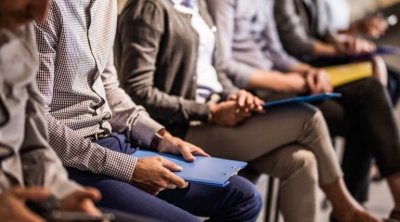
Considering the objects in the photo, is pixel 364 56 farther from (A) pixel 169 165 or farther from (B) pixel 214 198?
(A) pixel 169 165

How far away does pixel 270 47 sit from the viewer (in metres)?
2.53

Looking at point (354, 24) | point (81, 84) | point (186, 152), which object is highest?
point (81, 84)

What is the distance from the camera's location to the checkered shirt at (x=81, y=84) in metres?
1.32

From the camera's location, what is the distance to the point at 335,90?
7.28 feet

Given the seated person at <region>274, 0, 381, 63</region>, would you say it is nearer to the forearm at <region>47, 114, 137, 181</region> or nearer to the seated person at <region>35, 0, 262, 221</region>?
the seated person at <region>35, 0, 262, 221</region>

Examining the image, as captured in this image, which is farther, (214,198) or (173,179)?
(214,198)

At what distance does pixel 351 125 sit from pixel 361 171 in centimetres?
21

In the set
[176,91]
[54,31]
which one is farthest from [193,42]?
[54,31]

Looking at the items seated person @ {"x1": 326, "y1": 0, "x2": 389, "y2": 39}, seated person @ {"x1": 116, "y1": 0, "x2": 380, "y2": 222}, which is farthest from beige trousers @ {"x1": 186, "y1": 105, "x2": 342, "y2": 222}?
seated person @ {"x1": 326, "y1": 0, "x2": 389, "y2": 39}

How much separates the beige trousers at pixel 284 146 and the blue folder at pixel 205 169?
0.86 ft

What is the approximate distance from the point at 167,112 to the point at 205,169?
1.20 ft

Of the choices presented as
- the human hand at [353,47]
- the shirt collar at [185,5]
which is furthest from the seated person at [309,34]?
the shirt collar at [185,5]

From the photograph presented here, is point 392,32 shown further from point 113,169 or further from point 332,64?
point 113,169

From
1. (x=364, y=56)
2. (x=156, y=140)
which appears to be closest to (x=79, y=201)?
(x=156, y=140)
